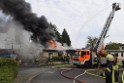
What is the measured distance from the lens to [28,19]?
4931 centimetres

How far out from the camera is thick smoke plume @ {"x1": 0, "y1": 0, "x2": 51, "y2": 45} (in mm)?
44719

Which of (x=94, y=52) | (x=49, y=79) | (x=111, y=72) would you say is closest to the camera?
(x=111, y=72)

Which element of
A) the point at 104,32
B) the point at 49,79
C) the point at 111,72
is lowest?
the point at 49,79

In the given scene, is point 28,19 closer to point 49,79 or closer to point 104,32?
point 104,32

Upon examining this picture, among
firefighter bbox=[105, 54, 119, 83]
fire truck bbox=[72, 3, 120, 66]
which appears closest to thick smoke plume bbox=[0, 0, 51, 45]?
fire truck bbox=[72, 3, 120, 66]

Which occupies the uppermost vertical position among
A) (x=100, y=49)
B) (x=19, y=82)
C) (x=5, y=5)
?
(x=5, y=5)

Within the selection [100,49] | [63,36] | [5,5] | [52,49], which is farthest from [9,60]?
[63,36]

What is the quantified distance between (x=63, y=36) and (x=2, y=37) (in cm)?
6246

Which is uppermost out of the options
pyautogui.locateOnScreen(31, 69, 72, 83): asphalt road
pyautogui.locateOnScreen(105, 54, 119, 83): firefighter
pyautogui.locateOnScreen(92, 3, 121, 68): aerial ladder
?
pyautogui.locateOnScreen(92, 3, 121, 68): aerial ladder

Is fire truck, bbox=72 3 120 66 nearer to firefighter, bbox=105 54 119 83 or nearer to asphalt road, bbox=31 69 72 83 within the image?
asphalt road, bbox=31 69 72 83

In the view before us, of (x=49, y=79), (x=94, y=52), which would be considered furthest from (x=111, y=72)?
(x=94, y=52)

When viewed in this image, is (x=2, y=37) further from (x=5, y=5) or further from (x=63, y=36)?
(x=63, y=36)

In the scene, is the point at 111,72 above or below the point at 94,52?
below

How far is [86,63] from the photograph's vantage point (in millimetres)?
45844
